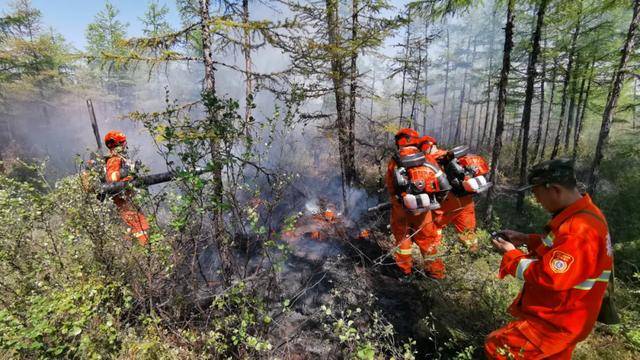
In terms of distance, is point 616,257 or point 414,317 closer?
point 414,317

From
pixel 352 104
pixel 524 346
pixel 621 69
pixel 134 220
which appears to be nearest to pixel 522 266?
pixel 524 346

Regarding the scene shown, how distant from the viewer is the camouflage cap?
2.24 meters

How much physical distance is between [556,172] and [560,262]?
26.7 inches

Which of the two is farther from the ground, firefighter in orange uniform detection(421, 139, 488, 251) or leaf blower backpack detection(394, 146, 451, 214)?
leaf blower backpack detection(394, 146, 451, 214)

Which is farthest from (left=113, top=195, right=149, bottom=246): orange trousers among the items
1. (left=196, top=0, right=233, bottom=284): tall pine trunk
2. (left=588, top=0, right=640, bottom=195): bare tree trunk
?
(left=588, top=0, right=640, bottom=195): bare tree trunk

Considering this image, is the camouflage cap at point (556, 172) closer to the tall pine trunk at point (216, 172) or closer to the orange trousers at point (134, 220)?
the tall pine trunk at point (216, 172)

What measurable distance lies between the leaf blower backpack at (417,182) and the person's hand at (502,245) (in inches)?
87.2

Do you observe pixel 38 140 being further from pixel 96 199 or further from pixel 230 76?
pixel 96 199

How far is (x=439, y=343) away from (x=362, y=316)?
1348 mm

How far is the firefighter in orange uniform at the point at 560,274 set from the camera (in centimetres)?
209

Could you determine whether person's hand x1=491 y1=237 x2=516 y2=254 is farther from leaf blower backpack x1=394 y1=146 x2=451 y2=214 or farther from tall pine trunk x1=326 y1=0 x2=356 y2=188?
tall pine trunk x1=326 y1=0 x2=356 y2=188

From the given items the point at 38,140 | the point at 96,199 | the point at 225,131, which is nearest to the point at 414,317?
the point at 225,131

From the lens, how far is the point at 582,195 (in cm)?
237

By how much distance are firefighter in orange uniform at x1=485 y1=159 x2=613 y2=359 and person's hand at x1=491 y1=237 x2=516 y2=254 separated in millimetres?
74
